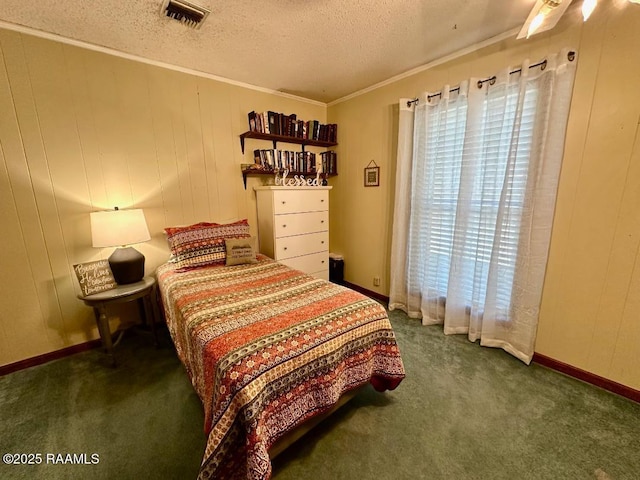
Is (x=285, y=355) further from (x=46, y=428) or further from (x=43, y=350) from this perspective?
(x=43, y=350)

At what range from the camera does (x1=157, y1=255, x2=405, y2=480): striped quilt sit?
1049 millimetres

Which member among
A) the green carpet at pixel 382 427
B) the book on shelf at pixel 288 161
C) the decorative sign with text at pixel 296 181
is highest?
the book on shelf at pixel 288 161

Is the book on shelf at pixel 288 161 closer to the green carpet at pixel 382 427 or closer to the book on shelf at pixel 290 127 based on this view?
the book on shelf at pixel 290 127

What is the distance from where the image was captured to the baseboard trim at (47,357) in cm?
201

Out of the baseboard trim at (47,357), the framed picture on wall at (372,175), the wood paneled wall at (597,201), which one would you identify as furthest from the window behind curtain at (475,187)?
the baseboard trim at (47,357)

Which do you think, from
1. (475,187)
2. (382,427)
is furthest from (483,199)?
(382,427)

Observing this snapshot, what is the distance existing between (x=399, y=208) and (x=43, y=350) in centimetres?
329

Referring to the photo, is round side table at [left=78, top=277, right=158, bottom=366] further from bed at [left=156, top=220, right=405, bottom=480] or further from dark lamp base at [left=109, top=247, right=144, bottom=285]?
bed at [left=156, top=220, right=405, bottom=480]

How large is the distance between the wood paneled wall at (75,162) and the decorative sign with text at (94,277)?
0.27 meters

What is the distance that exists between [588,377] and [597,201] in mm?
1190

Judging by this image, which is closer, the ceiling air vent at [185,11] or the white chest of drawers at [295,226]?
the ceiling air vent at [185,11]

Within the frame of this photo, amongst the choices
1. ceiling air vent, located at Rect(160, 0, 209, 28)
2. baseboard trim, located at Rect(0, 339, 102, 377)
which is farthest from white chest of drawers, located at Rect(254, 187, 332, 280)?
baseboard trim, located at Rect(0, 339, 102, 377)

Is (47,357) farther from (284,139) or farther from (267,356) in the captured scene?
(284,139)

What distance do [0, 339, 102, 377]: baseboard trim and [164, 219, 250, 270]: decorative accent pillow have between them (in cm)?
102
